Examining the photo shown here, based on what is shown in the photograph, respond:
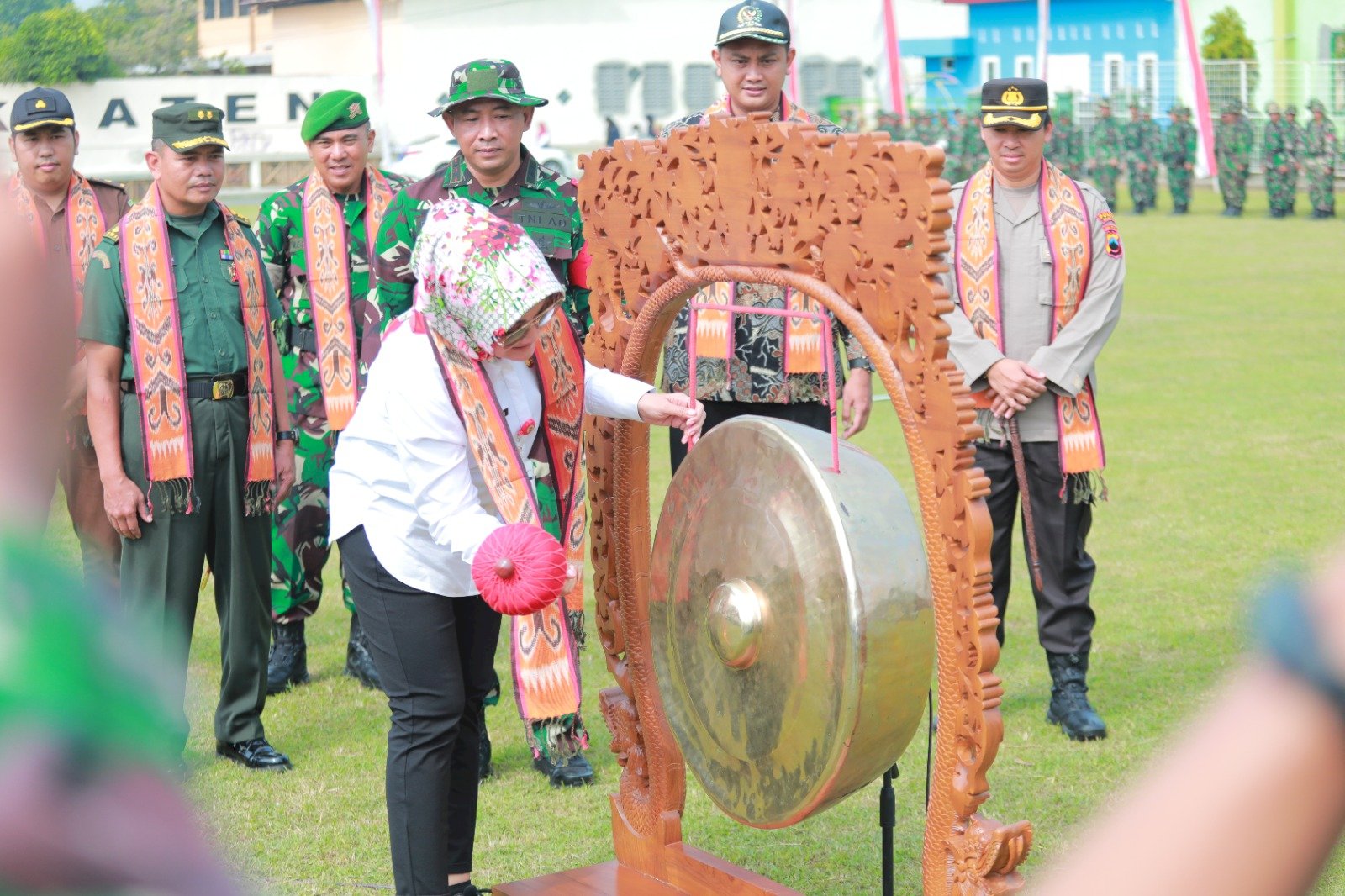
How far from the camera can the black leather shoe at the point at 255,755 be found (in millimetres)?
5031

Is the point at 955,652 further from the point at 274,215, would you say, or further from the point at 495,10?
the point at 495,10

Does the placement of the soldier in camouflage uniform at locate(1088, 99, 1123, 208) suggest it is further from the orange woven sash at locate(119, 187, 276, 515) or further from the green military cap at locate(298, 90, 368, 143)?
the orange woven sash at locate(119, 187, 276, 515)

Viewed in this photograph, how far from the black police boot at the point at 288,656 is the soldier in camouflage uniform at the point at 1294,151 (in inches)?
904

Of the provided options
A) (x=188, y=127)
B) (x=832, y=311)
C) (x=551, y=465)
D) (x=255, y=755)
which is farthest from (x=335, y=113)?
(x=832, y=311)

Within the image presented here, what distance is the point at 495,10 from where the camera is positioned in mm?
37312

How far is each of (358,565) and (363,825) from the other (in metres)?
1.46

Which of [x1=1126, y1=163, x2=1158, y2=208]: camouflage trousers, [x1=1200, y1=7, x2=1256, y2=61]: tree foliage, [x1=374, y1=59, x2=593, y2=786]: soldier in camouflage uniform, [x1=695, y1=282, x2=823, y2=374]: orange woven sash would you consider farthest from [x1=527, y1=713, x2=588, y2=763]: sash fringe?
[x1=1200, y1=7, x2=1256, y2=61]: tree foliage

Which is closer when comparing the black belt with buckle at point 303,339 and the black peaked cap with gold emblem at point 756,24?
the black peaked cap with gold emblem at point 756,24

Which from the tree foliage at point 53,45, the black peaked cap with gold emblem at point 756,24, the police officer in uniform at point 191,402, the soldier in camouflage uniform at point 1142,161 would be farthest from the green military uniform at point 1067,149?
the tree foliage at point 53,45

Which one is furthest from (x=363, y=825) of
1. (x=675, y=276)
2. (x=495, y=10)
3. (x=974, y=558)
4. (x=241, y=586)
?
(x=495, y=10)

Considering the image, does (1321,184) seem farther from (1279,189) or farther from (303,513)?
(303,513)

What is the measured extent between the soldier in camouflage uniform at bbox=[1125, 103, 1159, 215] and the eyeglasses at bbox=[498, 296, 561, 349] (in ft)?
87.5

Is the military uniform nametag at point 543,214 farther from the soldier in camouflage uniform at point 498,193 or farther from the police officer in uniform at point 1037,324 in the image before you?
the police officer in uniform at point 1037,324

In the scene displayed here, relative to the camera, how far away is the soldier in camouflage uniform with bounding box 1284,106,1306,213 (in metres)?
25.4
